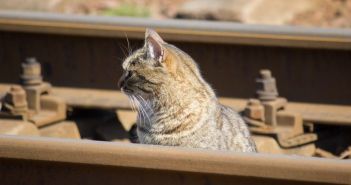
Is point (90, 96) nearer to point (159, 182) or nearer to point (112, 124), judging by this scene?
point (112, 124)

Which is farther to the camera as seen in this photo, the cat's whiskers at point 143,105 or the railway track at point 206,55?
the railway track at point 206,55

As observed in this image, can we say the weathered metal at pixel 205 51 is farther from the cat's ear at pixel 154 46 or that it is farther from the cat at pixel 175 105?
the cat's ear at pixel 154 46

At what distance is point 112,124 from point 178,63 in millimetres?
1314

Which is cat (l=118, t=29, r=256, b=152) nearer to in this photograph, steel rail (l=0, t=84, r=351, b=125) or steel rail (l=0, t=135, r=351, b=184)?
steel rail (l=0, t=84, r=351, b=125)

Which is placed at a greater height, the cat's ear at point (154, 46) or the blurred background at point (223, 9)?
the cat's ear at point (154, 46)

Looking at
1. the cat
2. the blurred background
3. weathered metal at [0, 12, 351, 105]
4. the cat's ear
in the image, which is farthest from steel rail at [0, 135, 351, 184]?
the blurred background

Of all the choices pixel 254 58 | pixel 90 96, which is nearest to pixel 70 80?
pixel 90 96

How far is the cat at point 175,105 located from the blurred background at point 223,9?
9.41 feet

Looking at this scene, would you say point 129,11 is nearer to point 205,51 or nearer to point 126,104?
point 205,51

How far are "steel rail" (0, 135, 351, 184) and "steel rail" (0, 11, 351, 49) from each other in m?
2.50

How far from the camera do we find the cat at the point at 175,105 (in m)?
6.04

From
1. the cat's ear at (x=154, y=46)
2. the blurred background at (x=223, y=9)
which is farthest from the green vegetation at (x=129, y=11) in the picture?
the cat's ear at (x=154, y=46)

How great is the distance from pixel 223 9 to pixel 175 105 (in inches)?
123

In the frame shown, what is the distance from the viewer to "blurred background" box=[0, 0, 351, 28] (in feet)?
30.0
